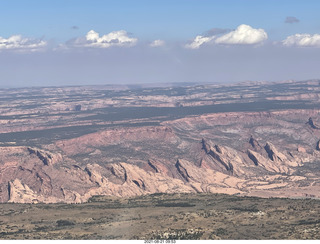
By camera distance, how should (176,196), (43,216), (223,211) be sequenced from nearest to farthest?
(223,211)
(43,216)
(176,196)

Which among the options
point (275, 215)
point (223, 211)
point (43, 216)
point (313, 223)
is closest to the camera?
point (313, 223)

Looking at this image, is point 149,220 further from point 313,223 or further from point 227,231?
point 313,223

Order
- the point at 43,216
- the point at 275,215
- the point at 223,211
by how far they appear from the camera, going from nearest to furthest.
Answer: the point at 275,215 → the point at 223,211 → the point at 43,216

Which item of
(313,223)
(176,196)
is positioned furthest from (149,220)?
(176,196)

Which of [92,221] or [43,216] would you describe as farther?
[43,216]

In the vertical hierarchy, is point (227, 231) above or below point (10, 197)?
above

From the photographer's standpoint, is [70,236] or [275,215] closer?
[70,236]

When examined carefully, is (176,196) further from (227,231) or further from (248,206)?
(227,231)

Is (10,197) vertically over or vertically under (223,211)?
under

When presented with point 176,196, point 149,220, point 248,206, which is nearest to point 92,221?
point 149,220
